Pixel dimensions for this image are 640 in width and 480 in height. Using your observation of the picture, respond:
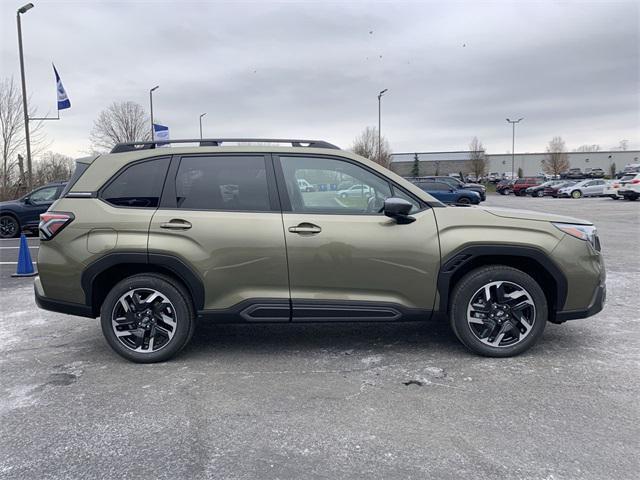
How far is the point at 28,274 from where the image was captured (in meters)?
8.56

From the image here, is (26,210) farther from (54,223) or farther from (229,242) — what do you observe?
(229,242)

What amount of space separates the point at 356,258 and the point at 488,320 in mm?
1252

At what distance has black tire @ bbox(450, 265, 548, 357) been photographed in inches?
166

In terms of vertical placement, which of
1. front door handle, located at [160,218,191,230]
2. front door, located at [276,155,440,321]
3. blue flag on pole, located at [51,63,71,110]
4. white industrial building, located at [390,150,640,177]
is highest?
white industrial building, located at [390,150,640,177]

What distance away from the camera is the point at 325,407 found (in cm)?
348

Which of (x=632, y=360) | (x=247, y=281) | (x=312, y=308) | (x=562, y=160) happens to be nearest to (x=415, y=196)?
(x=312, y=308)

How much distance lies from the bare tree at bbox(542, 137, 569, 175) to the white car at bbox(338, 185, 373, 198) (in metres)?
94.4

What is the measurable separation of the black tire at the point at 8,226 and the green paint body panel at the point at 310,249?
39.4 feet

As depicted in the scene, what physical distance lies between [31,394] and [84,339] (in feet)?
4.37

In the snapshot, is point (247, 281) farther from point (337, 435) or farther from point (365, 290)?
point (337, 435)

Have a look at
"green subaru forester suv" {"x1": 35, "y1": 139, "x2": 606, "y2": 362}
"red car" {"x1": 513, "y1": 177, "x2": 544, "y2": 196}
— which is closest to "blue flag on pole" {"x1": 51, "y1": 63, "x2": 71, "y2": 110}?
"green subaru forester suv" {"x1": 35, "y1": 139, "x2": 606, "y2": 362}

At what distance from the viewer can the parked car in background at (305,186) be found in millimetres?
4359

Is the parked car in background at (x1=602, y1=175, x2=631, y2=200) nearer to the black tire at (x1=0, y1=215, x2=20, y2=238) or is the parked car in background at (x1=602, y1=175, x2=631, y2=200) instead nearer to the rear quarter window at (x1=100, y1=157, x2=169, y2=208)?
the black tire at (x1=0, y1=215, x2=20, y2=238)

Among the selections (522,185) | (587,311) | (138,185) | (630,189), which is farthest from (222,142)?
(522,185)
